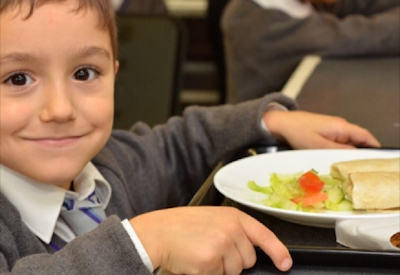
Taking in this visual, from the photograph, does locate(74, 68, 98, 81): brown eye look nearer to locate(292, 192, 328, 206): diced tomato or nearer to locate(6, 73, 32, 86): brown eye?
locate(6, 73, 32, 86): brown eye

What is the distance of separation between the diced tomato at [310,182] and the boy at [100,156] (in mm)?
142

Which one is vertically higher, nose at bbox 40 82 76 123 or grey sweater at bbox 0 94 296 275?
nose at bbox 40 82 76 123

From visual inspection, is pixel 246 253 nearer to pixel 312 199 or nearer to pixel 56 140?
pixel 312 199

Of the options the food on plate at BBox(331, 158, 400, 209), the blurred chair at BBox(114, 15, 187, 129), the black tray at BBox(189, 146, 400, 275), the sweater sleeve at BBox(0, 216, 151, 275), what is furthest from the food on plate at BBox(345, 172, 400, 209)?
the blurred chair at BBox(114, 15, 187, 129)

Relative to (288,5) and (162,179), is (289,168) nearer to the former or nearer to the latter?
(162,179)

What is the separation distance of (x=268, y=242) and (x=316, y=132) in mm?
A: 474

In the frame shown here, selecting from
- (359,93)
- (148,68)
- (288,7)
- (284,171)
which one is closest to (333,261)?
(284,171)

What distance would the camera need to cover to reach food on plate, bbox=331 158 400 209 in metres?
0.78

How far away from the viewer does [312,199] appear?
32.3 inches

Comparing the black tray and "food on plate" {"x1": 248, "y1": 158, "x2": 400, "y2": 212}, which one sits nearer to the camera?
the black tray

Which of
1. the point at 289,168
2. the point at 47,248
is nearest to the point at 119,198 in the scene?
the point at 47,248

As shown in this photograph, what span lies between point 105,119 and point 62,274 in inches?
11.8

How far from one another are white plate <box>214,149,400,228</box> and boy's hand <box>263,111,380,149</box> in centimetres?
9

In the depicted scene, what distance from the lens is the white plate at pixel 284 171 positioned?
0.76 m
